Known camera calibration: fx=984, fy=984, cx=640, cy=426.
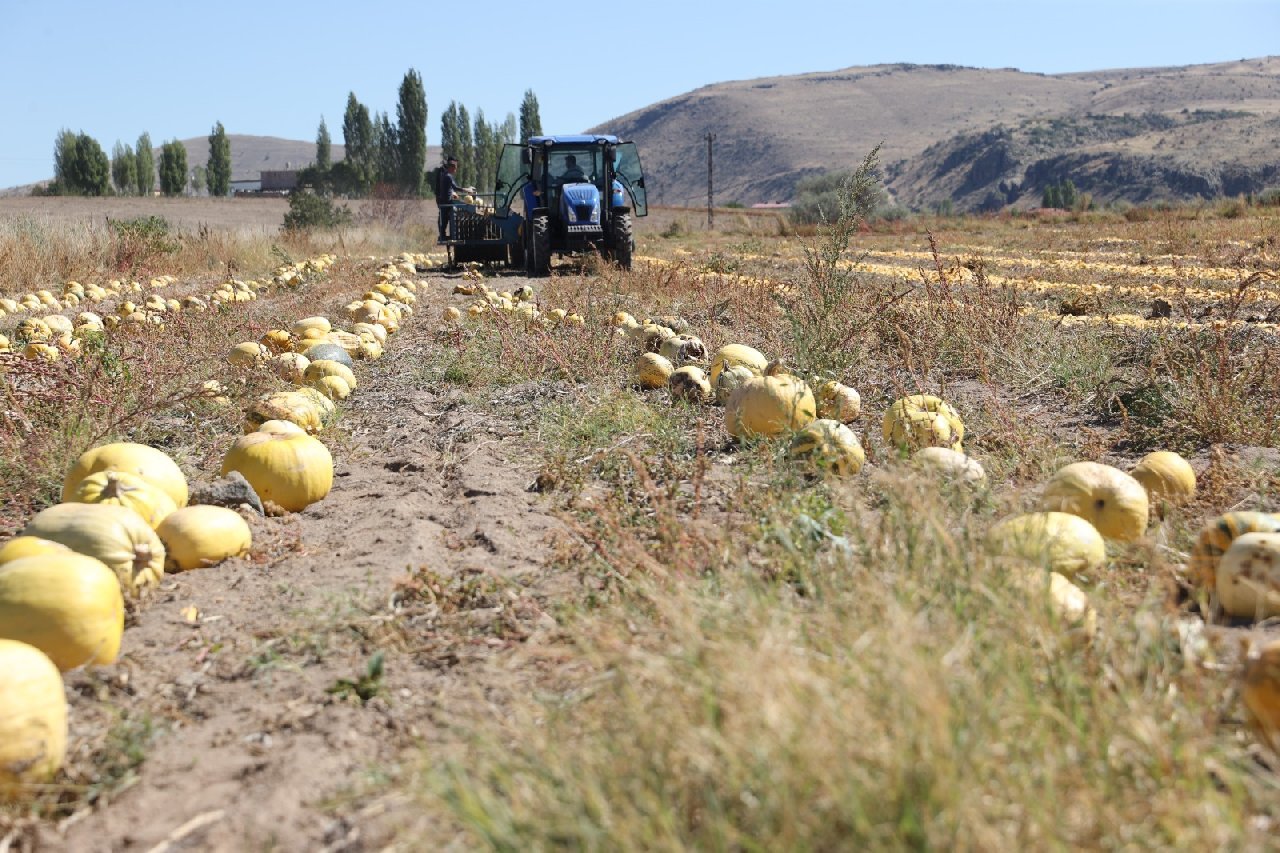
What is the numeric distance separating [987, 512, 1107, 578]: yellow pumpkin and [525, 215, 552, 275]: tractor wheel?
14.9m

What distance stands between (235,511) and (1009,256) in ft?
64.4

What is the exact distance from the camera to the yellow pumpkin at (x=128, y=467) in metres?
4.07

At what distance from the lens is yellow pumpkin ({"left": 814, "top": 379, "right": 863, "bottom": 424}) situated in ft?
18.0

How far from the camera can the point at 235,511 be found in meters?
4.33

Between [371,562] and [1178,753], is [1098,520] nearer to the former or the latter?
[1178,753]

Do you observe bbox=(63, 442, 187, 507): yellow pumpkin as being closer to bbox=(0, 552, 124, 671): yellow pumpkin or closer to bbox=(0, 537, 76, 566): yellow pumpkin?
bbox=(0, 537, 76, 566): yellow pumpkin

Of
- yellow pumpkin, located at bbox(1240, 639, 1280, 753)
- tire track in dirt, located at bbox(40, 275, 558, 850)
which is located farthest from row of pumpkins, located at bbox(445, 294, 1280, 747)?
tire track in dirt, located at bbox(40, 275, 558, 850)

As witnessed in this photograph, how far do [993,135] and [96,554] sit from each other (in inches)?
5011

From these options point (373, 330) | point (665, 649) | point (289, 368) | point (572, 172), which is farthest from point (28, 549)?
point (572, 172)

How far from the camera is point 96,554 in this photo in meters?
3.33

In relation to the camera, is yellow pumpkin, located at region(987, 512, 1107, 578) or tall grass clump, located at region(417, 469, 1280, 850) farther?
yellow pumpkin, located at region(987, 512, 1107, 578)

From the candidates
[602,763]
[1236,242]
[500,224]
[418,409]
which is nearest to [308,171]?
[500,224]

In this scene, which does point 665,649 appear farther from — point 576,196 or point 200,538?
point 576,196

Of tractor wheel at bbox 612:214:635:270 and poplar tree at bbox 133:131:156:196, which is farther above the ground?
poplar tree at bbox 133:131:156:196
